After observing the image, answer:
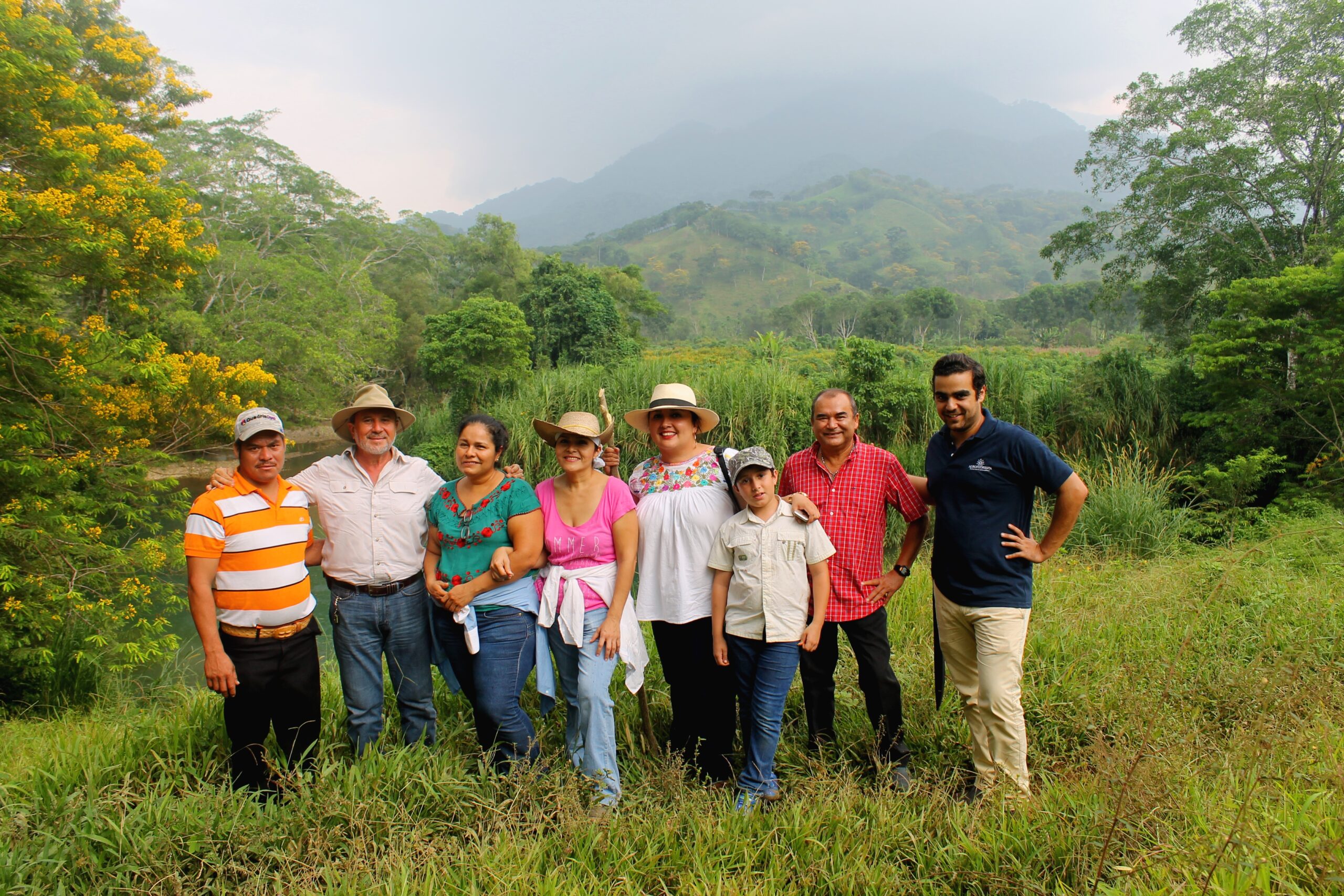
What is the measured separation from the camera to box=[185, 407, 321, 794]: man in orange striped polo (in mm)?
2592

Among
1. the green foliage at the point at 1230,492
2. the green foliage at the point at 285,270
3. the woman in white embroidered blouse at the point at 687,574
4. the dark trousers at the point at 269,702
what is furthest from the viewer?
the green foliage at the point at 285,270

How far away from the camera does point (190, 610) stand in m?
5.92

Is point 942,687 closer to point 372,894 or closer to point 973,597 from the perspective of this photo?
point 973,597

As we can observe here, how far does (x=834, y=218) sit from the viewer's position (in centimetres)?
14888

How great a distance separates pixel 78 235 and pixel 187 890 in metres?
7.08

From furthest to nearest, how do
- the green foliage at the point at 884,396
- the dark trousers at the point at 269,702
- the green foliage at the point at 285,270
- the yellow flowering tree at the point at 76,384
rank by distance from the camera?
the green foliage at the point at 285,270 → the green foliage at the point at 884,396 → the yellow flowering tree at the point at 76,384 → the dark trousers at the point at 269,702

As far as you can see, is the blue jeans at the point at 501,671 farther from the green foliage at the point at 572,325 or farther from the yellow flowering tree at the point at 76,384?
the green foliage at the point at 572,325

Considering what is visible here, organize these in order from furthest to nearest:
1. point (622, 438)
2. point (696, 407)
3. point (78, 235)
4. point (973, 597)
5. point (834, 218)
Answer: point (834, 218)
point (622, 438)
point (78, 235)
point (696, 407)
point (973, 597)

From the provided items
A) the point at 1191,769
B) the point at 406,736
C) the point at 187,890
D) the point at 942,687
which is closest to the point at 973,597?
the point at 942,687

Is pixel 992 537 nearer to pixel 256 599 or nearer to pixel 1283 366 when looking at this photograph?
pixel 256 599

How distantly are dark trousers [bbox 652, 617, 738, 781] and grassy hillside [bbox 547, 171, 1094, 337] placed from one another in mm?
65657

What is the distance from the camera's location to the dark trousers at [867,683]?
3.02 metres

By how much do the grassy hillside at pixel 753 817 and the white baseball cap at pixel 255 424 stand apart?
1.33 metres

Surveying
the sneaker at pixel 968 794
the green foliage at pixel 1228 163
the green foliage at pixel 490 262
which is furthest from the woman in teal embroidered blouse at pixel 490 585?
the green foliage at pixel 490 262
